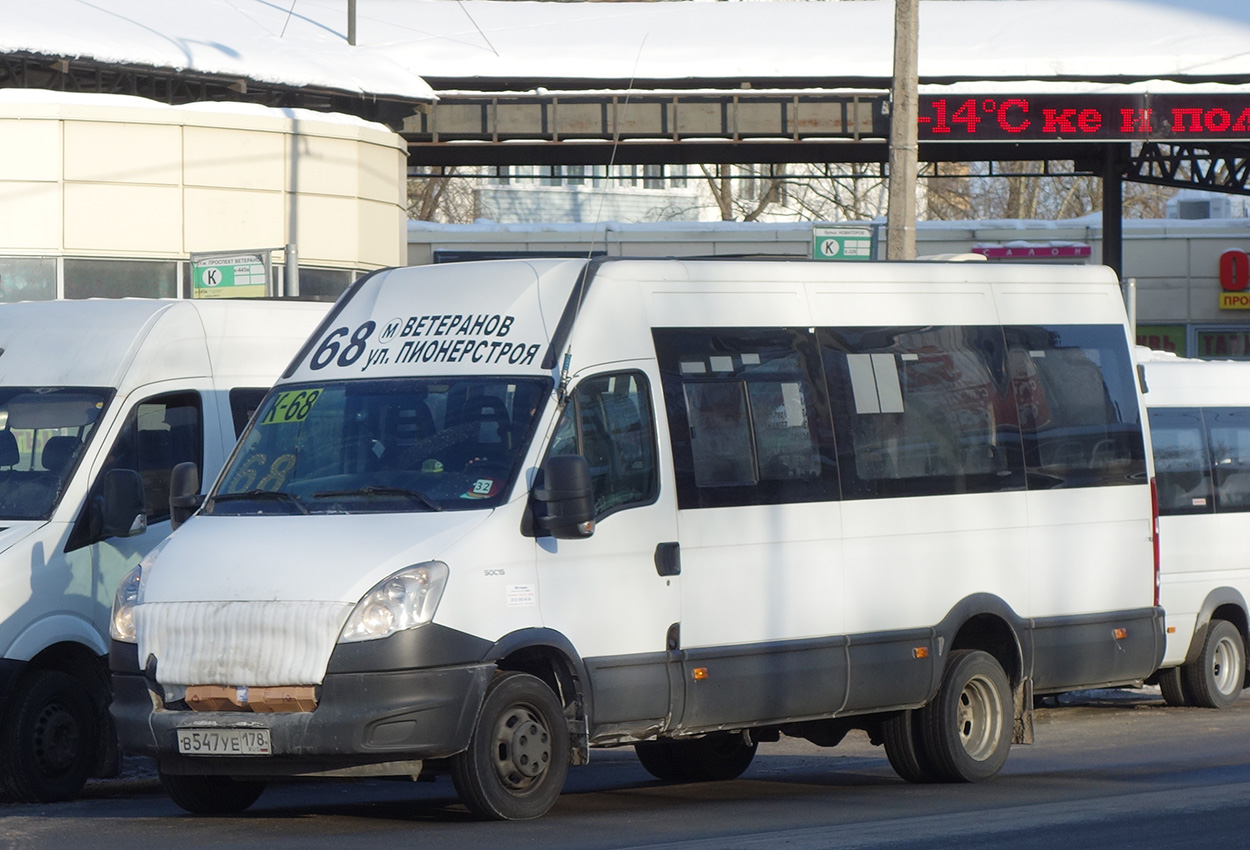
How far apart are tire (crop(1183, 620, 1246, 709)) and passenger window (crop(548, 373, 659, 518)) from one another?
27.3ft

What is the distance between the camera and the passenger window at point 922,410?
10.0 metres

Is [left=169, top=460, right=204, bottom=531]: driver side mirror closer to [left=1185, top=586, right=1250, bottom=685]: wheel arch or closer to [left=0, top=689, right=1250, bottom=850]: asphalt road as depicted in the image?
[left=0, top=689, right=1250, bottom=850]: asphalt road

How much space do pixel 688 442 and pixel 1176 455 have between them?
8.36 meters

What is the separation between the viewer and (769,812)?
30.3ft

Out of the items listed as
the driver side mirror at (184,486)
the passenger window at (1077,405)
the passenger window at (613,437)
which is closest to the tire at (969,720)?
the passenger window at (1077,405)

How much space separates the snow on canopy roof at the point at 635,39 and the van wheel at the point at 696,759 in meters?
14.5

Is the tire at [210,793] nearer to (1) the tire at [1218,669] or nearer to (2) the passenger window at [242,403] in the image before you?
(2) the passenger window at [242,403]

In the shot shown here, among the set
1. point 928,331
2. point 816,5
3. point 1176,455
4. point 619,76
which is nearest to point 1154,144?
point 816,5

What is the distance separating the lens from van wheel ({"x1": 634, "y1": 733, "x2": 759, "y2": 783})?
10.9m

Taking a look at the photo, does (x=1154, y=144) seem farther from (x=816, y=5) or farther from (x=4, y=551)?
(x=4, y=551)

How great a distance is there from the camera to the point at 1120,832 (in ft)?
27.0

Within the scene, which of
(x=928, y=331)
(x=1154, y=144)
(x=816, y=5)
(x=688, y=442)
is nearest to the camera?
(x=688, y=442)

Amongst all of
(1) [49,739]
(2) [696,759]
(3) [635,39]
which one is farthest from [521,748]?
(3) [635,39]

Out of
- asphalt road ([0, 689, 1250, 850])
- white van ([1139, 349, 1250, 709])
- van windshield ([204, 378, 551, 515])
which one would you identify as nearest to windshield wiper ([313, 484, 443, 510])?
van windshield ([204, 378, 551, 515])
